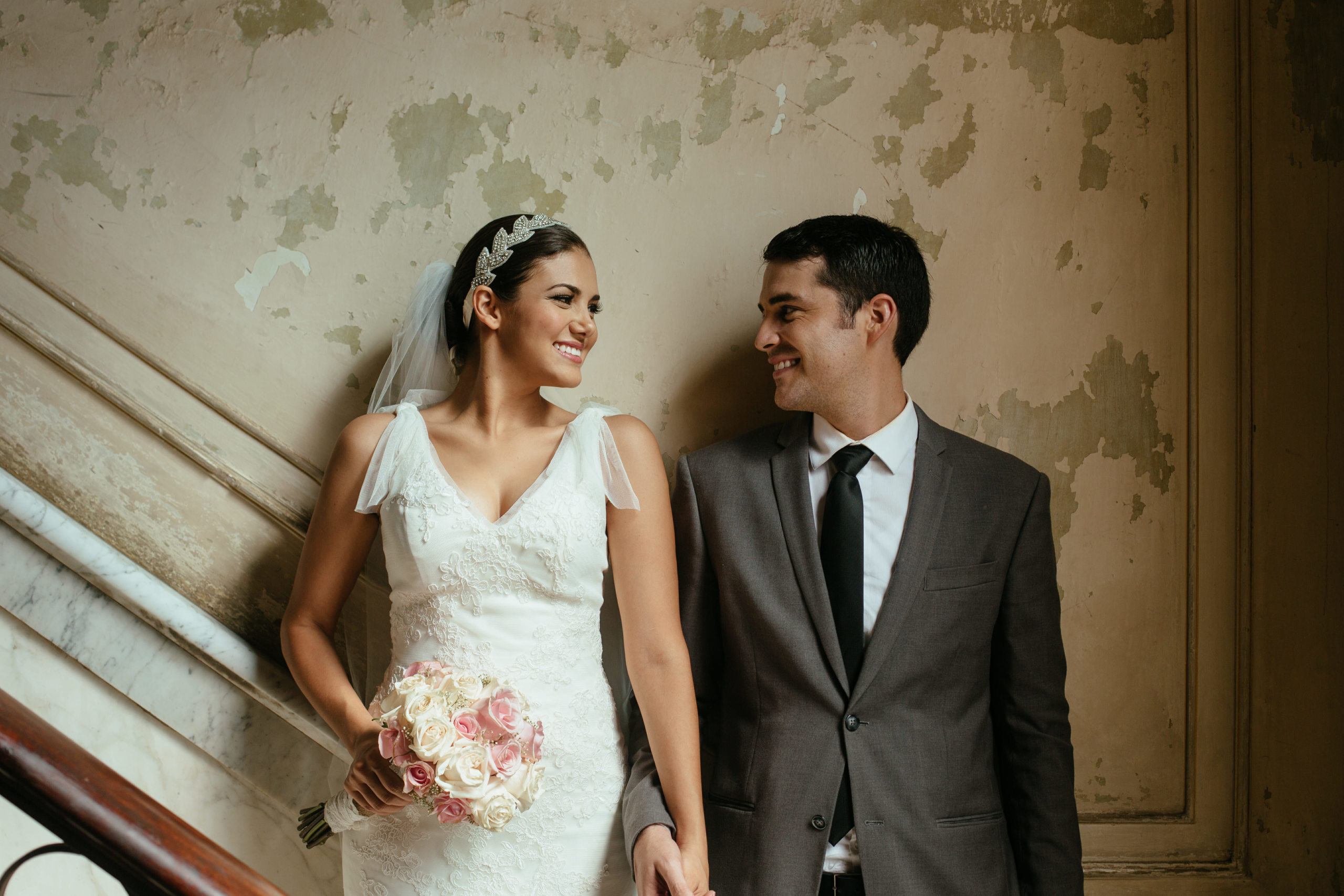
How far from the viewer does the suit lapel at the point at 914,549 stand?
1.75 meters

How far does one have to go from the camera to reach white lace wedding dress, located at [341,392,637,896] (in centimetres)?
171

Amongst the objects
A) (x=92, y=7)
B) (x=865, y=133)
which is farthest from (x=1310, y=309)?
(x=92, y=7)

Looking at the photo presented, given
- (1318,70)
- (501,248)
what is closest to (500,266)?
(501,248)

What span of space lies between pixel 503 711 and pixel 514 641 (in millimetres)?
366

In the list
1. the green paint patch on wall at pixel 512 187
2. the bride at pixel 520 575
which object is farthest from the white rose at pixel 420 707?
the green paint patch on wall at pixel 512 187

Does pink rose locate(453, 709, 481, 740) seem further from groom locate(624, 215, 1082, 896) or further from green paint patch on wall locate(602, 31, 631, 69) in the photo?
green paint patch on wall locate(602, 31, 631, 69)

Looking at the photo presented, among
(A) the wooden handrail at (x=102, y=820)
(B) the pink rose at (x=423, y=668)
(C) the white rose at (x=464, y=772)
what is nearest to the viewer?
(A) the wooden handrail at (x=102, y=820)

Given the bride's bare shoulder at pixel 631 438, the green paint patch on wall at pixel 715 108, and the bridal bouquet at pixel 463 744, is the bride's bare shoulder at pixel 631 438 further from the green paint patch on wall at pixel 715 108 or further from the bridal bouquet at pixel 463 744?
the green paint patch on wall at pixel 715 108

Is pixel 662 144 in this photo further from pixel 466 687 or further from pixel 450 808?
pixel 450 808

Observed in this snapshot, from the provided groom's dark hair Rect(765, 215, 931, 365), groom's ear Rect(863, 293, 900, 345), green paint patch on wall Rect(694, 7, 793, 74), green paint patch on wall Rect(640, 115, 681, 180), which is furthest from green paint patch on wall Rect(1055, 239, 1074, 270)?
green paint patch on wall Rect(640, 115, 681, 180)

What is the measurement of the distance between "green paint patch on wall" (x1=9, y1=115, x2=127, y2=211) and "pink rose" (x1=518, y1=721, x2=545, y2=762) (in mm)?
1903

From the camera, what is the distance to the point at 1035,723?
1.84 meters

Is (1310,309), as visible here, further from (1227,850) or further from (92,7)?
(92,7)

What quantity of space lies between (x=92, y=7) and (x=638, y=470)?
6.61 ft
